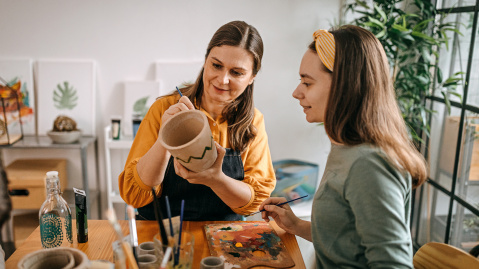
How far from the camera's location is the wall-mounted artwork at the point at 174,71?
9.76ft

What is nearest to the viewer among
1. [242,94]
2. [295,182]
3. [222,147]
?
[222,147]

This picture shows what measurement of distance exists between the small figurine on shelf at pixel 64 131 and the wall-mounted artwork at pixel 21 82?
0.94 ft

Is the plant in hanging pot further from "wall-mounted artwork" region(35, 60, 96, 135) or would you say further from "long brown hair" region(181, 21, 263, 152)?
"wall-mounted artwork" region(35, 60, 96, 135)

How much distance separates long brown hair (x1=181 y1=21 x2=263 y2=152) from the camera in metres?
1.50

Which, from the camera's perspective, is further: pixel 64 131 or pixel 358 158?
pixel 64 131

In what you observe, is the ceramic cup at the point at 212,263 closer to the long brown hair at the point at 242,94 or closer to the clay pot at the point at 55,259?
the clay pot at the point at 55,259

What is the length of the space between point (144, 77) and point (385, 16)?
1708mm

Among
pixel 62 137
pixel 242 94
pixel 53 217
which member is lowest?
pixel 62 137

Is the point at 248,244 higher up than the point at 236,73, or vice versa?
the point at 236,73

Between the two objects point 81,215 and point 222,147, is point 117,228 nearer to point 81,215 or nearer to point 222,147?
point 81,215

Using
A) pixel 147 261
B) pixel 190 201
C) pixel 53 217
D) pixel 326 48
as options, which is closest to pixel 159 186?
pixel 190 201

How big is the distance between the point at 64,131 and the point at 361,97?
2.34 meters

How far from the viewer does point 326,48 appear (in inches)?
41.4

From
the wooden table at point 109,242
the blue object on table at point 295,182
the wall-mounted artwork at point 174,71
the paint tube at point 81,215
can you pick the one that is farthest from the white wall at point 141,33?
the paint tube at point 81,215
